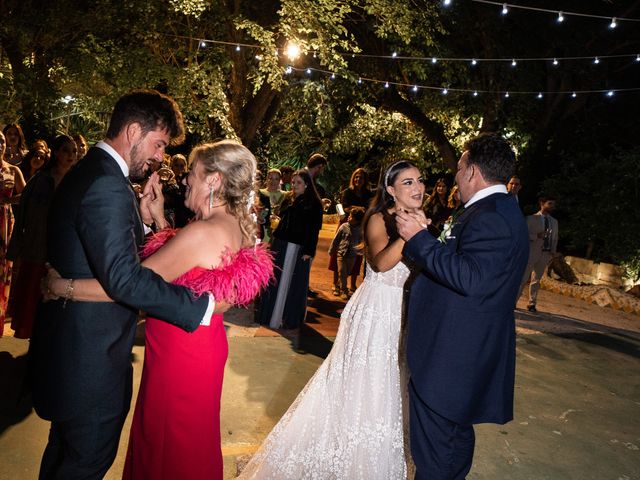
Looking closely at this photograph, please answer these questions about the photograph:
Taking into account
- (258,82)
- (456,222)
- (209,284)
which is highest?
(258,82)

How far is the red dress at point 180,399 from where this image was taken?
7.64ft

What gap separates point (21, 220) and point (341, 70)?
5297mm

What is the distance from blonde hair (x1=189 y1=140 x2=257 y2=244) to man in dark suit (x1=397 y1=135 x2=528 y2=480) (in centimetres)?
80

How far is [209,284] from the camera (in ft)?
7.27

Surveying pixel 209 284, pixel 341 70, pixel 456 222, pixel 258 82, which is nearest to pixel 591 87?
pixel 341 70

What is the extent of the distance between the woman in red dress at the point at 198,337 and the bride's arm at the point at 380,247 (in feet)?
3.57

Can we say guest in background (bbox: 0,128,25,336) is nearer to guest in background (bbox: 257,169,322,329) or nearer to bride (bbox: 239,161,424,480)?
guest in background (bbox: 257,169,322,329)

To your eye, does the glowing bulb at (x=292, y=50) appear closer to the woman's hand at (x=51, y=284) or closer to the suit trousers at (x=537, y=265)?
the suit trousers at (x=537, y=265)

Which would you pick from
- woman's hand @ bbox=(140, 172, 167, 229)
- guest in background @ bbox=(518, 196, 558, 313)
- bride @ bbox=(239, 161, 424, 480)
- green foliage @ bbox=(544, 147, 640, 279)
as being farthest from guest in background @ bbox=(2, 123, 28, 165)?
green foliage @ bbox=(544, 147, 640, 279)

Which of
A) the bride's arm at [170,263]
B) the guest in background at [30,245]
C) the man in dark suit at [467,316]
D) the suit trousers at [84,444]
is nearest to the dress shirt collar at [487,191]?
the man in dark suit at [467,316]

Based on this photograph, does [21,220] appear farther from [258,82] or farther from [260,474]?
[258,82]

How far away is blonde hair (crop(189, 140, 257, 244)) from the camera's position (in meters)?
2.44

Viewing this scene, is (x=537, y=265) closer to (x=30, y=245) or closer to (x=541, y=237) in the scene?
(x=541, y=237)

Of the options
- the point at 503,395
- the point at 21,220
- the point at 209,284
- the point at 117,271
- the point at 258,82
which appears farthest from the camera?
the point at 258,82
